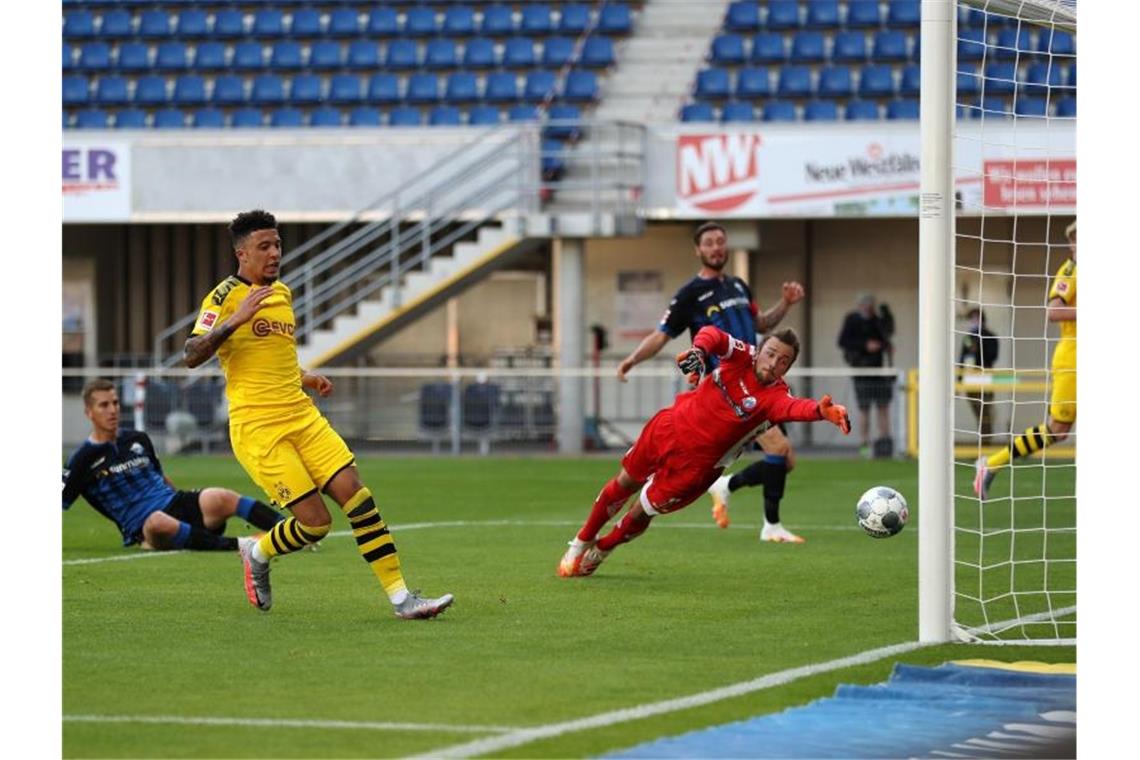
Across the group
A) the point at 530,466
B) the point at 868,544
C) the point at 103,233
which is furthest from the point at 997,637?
the point at 103,233

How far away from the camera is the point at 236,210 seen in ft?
81.4

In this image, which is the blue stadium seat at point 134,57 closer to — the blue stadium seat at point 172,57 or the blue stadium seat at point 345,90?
the blue stadium seat at point 172,57

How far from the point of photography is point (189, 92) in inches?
1086

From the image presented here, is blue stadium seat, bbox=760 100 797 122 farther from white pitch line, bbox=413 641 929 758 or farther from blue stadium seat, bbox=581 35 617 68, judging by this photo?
white pitch line, bbox=413 641 929 758

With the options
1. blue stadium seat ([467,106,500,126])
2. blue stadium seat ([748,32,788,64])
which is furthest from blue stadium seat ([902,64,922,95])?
blue stadium seat ([467,106,500,126])

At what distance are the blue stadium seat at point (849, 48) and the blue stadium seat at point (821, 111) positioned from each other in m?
A: 0.91

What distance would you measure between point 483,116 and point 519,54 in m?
1.38

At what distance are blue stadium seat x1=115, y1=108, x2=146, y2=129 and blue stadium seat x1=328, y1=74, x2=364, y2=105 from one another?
8.83 ft

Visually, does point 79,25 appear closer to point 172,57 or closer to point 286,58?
point 172,57

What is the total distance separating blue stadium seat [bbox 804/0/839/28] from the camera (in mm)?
26891
